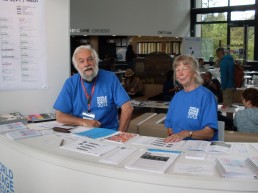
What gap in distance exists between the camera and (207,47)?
1558cm

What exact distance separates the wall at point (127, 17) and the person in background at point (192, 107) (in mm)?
7482

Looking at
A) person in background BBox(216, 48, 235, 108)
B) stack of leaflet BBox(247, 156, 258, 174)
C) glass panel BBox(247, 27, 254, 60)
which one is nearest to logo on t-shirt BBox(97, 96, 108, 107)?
stack of leaflet BBox(247, 156, 258, 174)

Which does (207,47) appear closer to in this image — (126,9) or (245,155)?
(126,9)

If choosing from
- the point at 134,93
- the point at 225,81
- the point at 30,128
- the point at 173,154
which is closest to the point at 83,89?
the point at 30,128

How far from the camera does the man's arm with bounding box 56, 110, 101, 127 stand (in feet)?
9.46

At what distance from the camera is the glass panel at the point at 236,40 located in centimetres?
1517

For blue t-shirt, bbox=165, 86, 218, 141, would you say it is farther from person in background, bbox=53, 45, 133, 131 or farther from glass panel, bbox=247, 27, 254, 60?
glass panel, bbox=247, 27, 254, 60

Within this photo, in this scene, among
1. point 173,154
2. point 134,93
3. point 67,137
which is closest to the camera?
point 173,154

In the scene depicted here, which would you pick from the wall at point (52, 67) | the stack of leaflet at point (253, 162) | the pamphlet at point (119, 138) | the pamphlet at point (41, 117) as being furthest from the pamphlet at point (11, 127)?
the stack of leaflet at point (253, 162)

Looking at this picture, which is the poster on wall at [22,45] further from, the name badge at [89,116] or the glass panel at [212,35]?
the glass panel at [212,35]

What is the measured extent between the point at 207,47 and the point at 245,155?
556 inches

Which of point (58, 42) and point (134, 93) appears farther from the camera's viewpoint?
point (134, 93)

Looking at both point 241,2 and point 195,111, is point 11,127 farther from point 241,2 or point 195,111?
point 241,2

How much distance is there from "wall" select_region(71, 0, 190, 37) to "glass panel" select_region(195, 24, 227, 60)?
5.23ft
